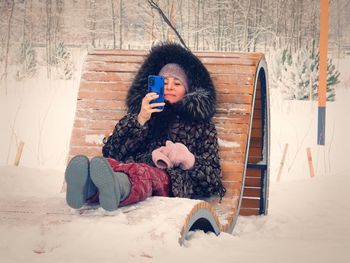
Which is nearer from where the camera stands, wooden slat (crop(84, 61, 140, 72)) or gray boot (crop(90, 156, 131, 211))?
gray boot (crop(90, 156, 131, 211))

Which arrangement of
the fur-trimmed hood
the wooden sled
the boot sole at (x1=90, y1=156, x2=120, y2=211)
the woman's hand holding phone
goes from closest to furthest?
the boot sole at (x1=90, y1=156, x2=120, y2=211), the woman's hand holding phone, the fur-trimmed hood, the wooden sled

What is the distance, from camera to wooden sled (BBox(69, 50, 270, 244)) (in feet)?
9.84

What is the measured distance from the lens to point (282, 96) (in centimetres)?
680

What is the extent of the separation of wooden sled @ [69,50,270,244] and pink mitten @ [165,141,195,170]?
0.28m

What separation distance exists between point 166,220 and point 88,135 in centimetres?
126

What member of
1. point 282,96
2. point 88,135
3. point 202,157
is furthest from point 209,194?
point 282,96

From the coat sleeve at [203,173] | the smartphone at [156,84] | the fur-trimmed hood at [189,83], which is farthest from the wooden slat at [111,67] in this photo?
the coat sleeve at [203,173]

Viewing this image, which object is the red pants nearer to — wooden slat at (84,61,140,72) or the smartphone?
the smartphone

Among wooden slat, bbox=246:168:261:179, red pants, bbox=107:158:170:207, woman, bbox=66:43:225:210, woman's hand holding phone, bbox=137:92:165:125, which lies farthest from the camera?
wooden slat, bbox=246:168:261:179

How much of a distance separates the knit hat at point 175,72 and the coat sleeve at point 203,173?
0.82ft

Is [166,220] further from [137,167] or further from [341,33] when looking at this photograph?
[341,33]

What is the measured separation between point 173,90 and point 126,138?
338mm

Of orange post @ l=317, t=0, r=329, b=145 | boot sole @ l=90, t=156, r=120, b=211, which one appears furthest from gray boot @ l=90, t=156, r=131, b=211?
orange post @ l=317, t=0, r=329, b=145

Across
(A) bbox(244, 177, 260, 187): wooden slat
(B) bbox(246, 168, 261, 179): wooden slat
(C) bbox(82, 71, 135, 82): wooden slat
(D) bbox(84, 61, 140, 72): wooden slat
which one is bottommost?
(A) bbox(244, 177, 260, 187): wooden slat
